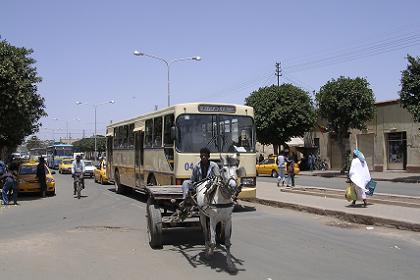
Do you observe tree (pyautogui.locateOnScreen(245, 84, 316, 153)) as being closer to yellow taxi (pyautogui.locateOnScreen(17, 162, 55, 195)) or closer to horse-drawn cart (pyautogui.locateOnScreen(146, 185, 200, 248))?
yellow taxi (pyautogui.locateOnScreen(17, 162, 55, 195))

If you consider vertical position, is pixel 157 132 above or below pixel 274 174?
above

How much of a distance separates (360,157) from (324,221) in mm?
2405

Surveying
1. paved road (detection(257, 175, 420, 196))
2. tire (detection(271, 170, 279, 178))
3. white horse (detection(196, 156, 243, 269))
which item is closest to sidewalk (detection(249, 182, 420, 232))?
white horse (detection(196, 156, 243, 269))

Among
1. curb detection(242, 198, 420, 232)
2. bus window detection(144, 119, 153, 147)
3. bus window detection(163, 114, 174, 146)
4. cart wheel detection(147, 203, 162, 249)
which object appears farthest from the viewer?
bus window detection(144, 119, 153, 147)

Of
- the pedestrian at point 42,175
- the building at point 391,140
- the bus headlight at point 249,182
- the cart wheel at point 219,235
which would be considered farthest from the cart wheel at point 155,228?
the building at point 391,140

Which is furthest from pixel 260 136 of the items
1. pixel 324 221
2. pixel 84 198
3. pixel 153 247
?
pixel 153 247

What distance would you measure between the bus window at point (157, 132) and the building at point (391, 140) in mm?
25433

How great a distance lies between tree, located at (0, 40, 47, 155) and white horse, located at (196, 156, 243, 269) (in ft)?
47.4

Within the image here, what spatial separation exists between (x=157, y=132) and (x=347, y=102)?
21283 mm

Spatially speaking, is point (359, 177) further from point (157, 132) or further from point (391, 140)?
point (391, 140)

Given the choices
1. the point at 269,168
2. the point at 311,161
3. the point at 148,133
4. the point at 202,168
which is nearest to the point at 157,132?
the point at 148,133

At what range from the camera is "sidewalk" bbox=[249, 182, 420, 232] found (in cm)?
1139

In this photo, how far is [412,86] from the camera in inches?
1066

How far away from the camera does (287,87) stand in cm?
4675
